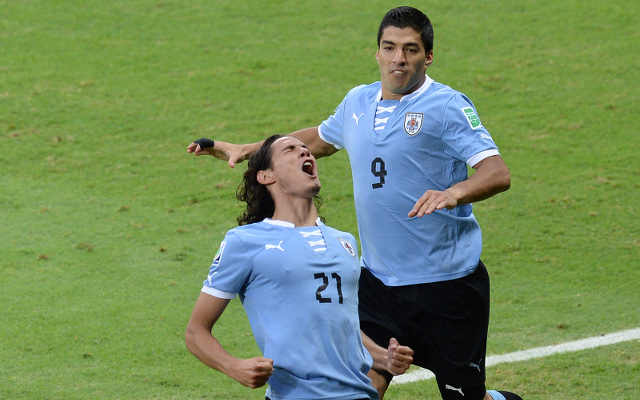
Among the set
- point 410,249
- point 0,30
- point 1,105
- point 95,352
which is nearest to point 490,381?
point 410,249

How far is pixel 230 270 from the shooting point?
3457mm

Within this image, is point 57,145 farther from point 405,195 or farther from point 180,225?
point 405,195

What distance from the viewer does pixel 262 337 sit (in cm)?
353

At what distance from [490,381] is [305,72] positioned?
22.2 feet

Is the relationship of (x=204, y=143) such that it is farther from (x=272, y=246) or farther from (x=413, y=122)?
(x=272, y=246)

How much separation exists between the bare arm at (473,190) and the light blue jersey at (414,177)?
0.17 metres

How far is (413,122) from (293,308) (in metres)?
1.27

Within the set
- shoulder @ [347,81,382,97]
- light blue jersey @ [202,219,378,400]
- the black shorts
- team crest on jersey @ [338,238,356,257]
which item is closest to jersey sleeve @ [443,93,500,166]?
shoulder @ [347,81,382,97]

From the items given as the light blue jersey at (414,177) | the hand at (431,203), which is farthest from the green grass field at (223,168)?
the hand at (431,203)

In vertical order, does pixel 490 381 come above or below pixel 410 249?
below

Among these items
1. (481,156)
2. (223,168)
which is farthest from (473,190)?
(223,168)

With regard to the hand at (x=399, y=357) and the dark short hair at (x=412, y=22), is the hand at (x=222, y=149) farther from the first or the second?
the hand at (x=399, y=357)

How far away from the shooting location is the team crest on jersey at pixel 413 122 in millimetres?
4328

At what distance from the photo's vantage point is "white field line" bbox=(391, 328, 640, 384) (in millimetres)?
5879
